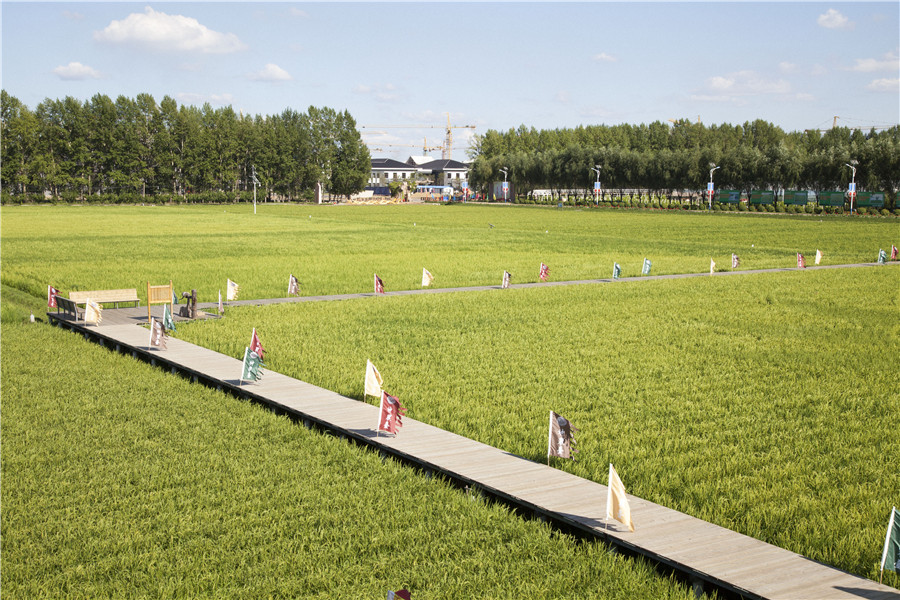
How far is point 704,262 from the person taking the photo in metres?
35.7

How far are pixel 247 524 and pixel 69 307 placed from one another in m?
12.8

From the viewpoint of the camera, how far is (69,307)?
18141 millimetres

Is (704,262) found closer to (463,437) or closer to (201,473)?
(463,437)

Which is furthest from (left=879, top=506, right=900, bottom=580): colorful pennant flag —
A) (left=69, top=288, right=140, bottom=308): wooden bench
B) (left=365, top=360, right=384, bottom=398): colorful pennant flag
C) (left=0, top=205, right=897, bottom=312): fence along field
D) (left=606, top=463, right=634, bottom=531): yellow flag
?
(left=0, top=205, right=897, bottom=312): fence along field

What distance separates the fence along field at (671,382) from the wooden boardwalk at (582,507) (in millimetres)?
365

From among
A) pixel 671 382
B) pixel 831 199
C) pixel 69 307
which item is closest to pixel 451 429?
pixel 671 382

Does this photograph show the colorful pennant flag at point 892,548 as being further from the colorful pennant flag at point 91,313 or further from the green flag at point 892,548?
the colorful pennant flag at point 91,313

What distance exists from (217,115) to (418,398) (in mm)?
139521

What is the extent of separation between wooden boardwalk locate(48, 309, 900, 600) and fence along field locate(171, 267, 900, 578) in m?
0.36

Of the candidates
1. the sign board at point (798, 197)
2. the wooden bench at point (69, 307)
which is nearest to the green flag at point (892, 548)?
the wooden bench at point (69, 307)

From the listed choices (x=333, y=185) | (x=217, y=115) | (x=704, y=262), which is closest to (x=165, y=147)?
(x=217, y=115)

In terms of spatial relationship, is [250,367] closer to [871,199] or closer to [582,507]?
[582,507]

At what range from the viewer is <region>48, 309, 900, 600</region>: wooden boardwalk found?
650 centimetres

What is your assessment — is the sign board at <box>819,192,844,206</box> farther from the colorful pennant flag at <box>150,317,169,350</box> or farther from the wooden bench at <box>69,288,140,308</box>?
the colorful pennant flag at <box>150,317,169,350</box>
